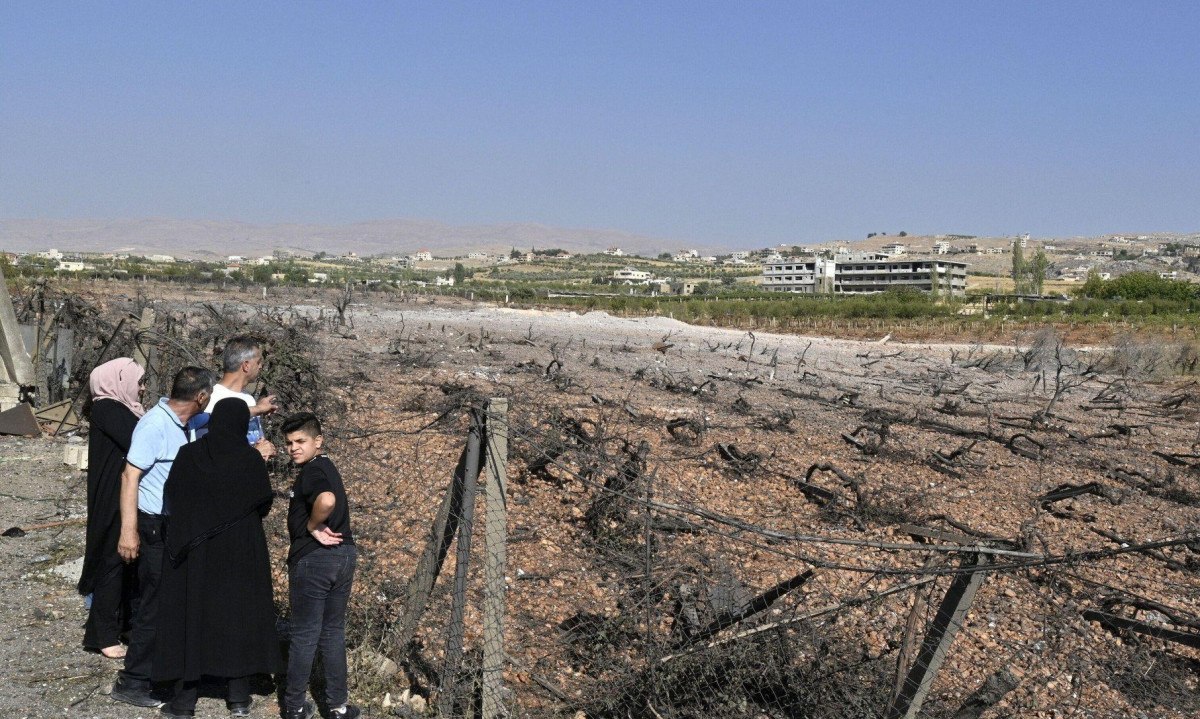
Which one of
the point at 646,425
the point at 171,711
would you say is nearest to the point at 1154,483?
the point at 646,425

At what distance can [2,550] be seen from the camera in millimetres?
6695

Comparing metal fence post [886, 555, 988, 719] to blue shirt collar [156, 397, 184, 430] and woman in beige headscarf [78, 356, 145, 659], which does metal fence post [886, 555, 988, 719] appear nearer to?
blue shirt collar [156, 397, 184, 430]

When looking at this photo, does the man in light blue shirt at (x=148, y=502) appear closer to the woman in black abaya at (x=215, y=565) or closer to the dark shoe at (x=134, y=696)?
the dark shoe at (x=134, y=696)

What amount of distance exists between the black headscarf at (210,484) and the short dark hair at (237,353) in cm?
59

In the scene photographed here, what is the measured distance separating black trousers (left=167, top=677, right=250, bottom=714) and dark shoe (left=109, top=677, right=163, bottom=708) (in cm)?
19

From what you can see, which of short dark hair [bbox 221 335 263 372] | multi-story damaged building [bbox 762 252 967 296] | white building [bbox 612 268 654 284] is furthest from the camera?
white building [bbox 612 268 654 284]

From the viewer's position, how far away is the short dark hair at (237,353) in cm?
485

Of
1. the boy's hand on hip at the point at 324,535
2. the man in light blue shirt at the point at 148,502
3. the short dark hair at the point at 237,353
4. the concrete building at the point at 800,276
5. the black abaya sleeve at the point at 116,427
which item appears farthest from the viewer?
the concrete building at the point at 800,276

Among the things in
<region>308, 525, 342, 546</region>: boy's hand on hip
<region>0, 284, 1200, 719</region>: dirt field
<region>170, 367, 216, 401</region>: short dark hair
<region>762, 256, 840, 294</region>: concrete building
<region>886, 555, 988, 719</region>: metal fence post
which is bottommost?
<region>762, 256, 840, 294</region>: concrete building

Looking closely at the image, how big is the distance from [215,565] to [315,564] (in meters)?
0.48

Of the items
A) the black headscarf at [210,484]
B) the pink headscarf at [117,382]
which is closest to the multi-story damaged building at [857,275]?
the pink headscarf at [117,382]

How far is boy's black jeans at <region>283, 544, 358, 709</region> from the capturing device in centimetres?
424

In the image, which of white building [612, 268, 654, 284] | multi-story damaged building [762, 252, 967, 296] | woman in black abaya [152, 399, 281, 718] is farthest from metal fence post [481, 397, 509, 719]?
white building [612, 268, 654, 284]

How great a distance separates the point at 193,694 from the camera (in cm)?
446
